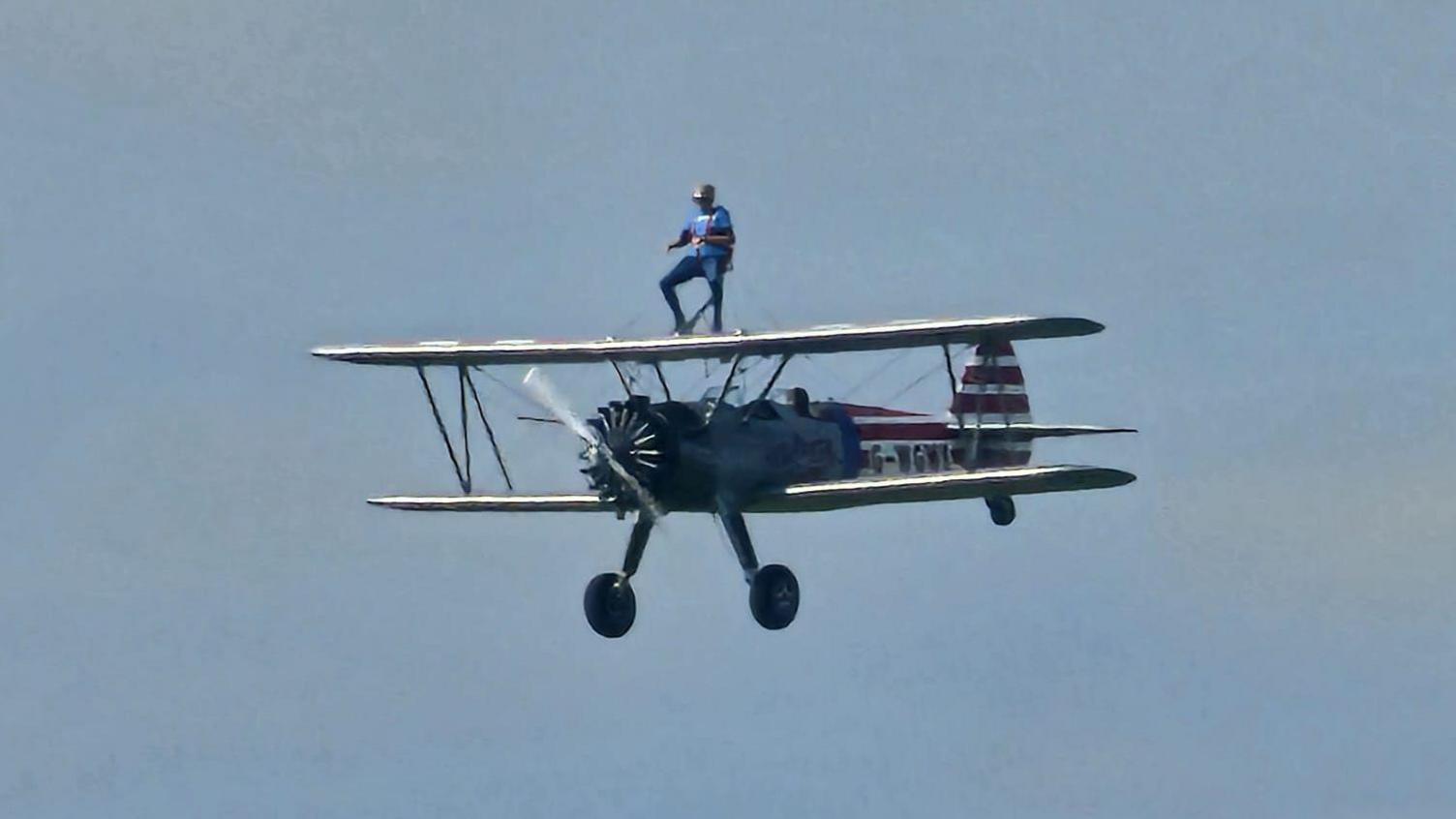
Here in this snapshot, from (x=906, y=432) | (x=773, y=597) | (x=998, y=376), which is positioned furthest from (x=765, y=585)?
(x=998, y=376)

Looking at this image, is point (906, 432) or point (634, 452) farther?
point (906, 432)

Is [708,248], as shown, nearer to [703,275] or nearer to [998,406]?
[703,275]

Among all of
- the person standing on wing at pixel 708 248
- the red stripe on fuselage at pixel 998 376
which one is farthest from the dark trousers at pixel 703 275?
the red stripe on fuselage at pixel 998 376

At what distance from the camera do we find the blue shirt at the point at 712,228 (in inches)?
1626

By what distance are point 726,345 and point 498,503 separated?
3.94 m

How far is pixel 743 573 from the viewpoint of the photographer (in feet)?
133

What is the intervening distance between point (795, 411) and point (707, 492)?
178cm

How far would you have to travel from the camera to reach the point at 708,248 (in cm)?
4131

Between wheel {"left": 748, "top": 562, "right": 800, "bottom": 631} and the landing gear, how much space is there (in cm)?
165

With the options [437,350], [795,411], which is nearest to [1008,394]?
[795,411]

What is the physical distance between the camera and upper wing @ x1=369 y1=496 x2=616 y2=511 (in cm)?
4134

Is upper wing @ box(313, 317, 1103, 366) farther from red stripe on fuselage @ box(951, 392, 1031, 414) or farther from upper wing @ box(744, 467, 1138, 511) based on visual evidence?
red stripe on fuselage @ box(951, 392, 1031, 414)

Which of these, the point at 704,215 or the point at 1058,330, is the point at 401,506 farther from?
the point at 1058,330

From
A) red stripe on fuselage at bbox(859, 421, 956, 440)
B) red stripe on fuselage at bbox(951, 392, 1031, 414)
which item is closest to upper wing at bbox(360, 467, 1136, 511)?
red stripe on fuselage at bbox(859, 421, 956, 440)
